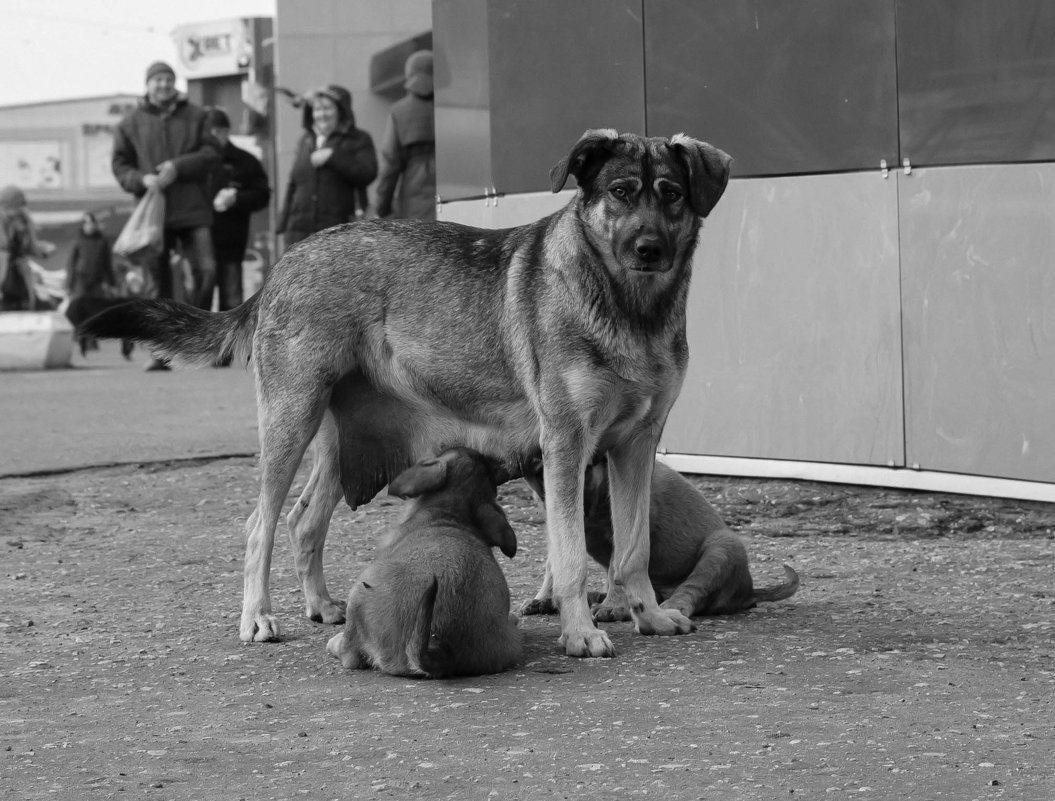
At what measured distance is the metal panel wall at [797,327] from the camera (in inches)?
332

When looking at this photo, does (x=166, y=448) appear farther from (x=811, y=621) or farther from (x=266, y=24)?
(x=266, y=24)

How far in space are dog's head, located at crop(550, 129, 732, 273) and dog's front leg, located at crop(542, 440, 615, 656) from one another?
0.70 meters

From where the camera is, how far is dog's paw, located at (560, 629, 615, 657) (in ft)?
17.7

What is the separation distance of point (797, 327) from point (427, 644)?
4.44 meters

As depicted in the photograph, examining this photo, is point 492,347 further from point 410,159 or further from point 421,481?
point 410,159

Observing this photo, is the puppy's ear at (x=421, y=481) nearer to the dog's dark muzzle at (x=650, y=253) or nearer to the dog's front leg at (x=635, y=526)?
the dog's front leg at (x=635, y=526)

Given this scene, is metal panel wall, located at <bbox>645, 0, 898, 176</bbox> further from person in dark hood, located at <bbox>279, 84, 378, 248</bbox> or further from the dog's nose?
person in dark hood, located at <bbox>279, 84, 378, 248</bbox>

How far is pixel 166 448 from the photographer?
36.2 ft

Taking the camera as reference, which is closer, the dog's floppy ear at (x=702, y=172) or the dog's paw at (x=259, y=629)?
the dog's floppy ear at (x=702, y=172)

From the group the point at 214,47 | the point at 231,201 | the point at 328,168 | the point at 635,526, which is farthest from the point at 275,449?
the point at 214,47

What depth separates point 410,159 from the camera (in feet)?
48.6

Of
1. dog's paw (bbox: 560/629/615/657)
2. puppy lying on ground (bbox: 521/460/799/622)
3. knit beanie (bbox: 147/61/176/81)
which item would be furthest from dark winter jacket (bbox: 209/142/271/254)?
dog's paw (bbox: 560/629/615/657)

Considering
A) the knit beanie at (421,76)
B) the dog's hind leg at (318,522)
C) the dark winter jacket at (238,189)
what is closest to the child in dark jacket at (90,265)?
the dark winter jacket at (238,189)

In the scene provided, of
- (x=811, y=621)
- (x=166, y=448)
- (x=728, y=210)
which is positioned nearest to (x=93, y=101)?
(x=166, y=448)
